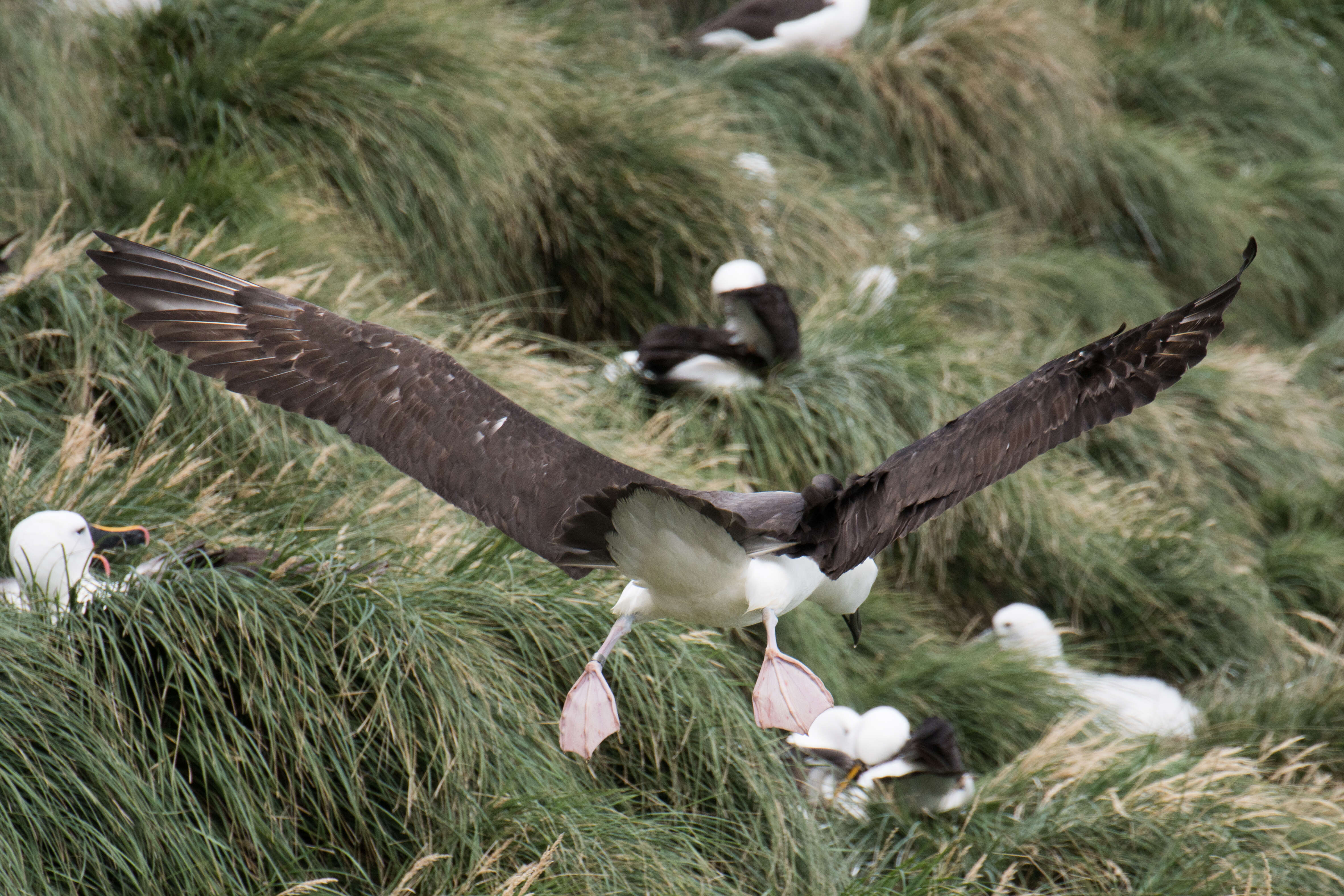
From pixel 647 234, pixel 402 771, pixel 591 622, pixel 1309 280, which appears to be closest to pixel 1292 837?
pixel 591 622

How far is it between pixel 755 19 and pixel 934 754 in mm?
5176

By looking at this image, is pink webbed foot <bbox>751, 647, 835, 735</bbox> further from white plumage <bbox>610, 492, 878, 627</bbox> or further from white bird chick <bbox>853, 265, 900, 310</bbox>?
white bird chick <bbox>853, 265, 900, 310</bbox>

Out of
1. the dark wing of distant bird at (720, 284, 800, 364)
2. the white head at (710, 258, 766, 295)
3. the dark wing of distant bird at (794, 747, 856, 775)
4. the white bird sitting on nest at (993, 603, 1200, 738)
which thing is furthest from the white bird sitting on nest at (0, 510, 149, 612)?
the white bird sitting on nest at (993, 603, 1200, 738)

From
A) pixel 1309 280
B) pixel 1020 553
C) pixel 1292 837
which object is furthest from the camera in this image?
pixel 1309 280

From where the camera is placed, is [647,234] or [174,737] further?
[647,234]

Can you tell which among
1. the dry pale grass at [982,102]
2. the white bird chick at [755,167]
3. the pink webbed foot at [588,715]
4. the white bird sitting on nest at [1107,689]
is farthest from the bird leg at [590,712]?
the dry pale grass at [982,102]

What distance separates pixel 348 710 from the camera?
141 inches

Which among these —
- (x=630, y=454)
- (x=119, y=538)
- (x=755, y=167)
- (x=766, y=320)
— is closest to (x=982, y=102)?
(x=755, y=167)

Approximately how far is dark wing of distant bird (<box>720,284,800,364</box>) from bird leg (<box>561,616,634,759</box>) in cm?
275

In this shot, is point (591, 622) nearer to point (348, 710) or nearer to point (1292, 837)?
point (348, 710)

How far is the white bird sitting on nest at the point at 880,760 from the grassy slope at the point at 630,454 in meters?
0.10

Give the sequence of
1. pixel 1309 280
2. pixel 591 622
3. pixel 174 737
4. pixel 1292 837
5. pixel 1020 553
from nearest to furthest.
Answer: pixel 174 737 → pixel 591 622 → pixel 1292 837 → pixel 1020 553 → pixel 1309 280

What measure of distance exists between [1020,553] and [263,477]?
2.92m

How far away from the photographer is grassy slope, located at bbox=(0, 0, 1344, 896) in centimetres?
354
